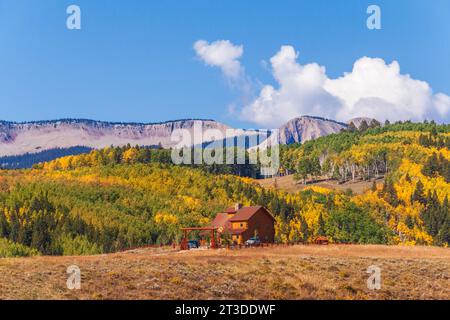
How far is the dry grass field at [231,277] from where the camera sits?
49031 mm

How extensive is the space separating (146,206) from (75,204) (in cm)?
2178

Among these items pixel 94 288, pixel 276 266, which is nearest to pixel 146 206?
pixel 276 266

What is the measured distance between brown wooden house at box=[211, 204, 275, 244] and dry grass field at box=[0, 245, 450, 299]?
32.6m

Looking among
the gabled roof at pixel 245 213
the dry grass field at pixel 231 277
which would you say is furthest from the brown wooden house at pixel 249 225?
the dry grass field at pixel 231 277

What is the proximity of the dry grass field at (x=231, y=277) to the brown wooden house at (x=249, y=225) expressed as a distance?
107 feet

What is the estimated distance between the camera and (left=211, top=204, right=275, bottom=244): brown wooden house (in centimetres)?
10481

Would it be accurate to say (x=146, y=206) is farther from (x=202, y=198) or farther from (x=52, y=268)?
(x=52, y=268)

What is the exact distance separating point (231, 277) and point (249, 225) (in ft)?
161

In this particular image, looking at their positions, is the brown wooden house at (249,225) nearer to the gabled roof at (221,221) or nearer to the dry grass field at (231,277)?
the gabled roof at (221,221)

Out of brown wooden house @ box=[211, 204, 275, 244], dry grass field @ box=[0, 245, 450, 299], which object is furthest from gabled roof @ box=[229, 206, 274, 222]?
dry grass field @ box=[0, 245, 450, 299]

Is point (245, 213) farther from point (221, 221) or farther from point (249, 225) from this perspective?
point (221, 221)

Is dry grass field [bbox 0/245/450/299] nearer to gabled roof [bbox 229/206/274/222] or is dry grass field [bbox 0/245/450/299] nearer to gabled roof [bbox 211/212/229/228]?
gabled roof [bbox 229/206/274/222]

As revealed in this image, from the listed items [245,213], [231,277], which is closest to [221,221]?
[245,213]

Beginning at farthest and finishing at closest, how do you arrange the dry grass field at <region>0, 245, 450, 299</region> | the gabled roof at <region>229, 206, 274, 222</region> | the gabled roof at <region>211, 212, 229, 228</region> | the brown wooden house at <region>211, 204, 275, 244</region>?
the gabled roof at <region>211, 212, 229, 228</region> → the gabled roof at <region>229, 206, 274, 222</region> → the brown wooden house at <region>211, 204, 275, 244</region> → the dry grass field at <region>0, 245, 450, 299</region>
